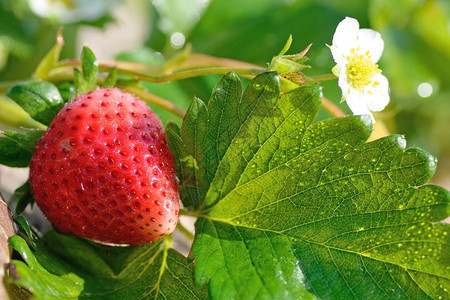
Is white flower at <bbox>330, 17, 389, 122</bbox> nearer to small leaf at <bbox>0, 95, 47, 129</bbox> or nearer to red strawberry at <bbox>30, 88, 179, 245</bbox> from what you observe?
red strawberry at <bbox>30, 88, 179, 245</bbox>

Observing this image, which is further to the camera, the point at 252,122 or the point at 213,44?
the point at 213,44

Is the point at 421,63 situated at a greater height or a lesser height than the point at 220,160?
greater

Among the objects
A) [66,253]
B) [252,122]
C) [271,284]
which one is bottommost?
[66,253]

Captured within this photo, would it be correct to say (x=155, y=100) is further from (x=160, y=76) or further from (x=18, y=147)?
(x=18, y=147)

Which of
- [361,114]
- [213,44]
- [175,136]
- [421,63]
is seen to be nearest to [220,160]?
[175,136]

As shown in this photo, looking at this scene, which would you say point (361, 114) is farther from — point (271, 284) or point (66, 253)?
point (66, 253)

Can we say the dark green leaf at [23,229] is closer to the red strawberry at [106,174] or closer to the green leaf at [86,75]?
the red strawberry at [106,174]
